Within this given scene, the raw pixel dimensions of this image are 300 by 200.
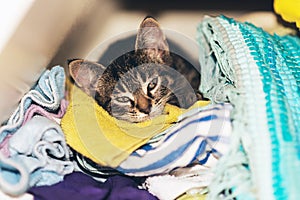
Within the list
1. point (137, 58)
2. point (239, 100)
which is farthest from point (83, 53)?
point (239, 100)

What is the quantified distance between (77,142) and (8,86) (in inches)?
4.9

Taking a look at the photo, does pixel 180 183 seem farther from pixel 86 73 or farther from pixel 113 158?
pixel 86 73

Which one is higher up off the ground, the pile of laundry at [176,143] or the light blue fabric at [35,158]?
the pile of laundry at [176,143]

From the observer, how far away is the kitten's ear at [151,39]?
0.95m

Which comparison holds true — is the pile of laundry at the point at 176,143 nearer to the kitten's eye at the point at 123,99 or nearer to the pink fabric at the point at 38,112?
the pink fabric at the point at 38,112

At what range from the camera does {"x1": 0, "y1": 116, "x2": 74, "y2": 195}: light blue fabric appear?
66 centimetres

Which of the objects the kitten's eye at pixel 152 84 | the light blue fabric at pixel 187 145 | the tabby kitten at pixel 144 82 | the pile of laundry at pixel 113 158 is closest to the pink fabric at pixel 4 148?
the pile of laundry at pixel 113 158

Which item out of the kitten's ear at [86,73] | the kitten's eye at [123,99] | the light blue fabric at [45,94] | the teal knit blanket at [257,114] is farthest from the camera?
the kitten's eye at [123,99]

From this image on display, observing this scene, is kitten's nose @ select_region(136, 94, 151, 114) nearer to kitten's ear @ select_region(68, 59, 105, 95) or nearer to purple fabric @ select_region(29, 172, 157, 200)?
kitten's ear @ select_region(68, 59, 105, 95)

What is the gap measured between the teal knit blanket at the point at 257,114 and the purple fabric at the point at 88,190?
115mm

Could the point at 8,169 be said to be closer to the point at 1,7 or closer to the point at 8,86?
the point at 8,86

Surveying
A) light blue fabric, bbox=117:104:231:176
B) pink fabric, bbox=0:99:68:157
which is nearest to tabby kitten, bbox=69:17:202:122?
pink fabric, bbox=0:99:68:157

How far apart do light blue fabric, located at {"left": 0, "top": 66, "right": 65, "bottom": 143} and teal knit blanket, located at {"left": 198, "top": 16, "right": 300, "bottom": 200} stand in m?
0.25

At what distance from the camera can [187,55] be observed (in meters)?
1.12
